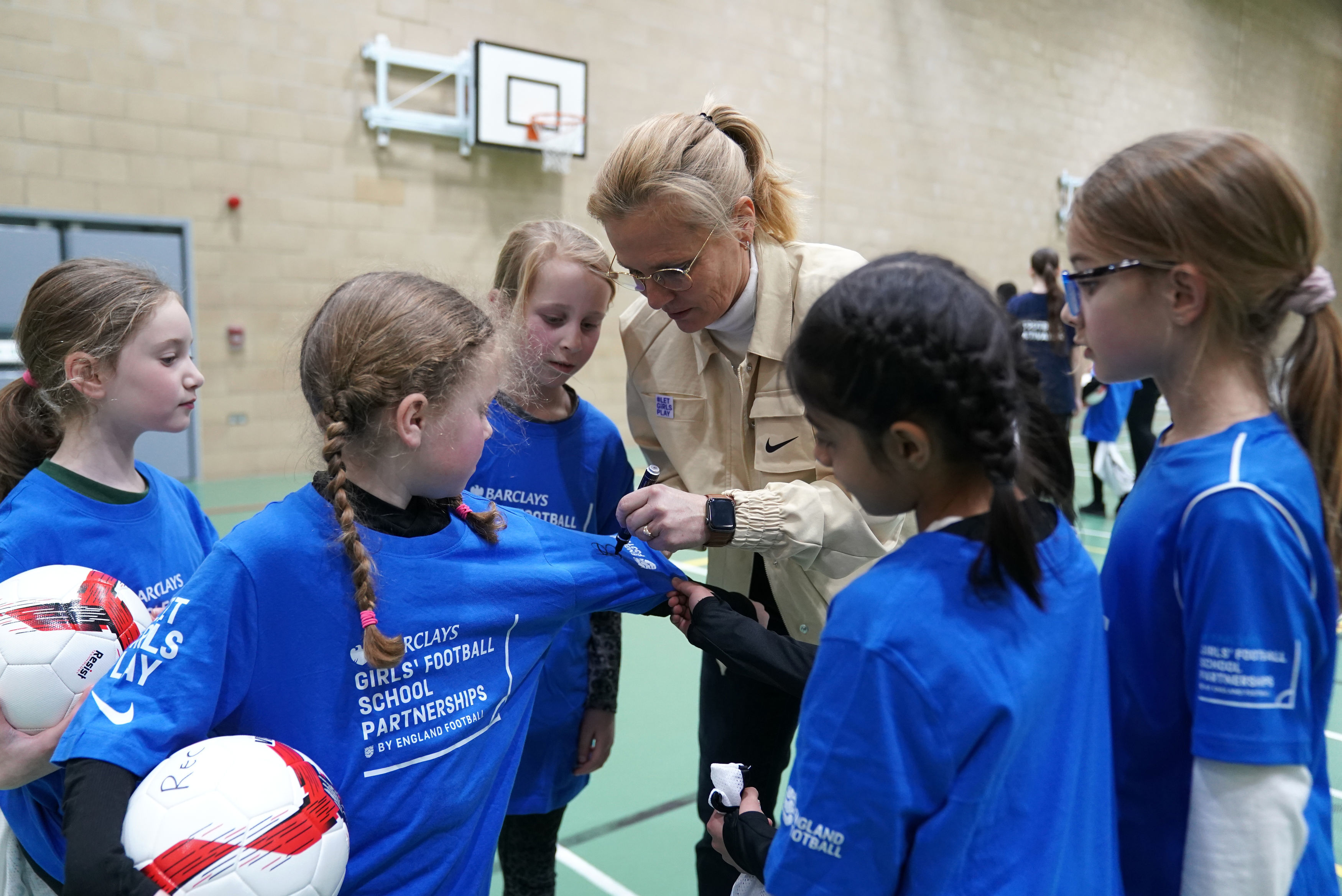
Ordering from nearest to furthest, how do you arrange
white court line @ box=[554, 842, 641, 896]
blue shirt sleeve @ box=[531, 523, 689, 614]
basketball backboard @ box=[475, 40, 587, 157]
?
1. blue shirt sleeve @ box=[531, 523, 689, 614]
2. white court line @ box=[554, 842, 641, 896]
3. basketball backboard @ box=[475, 40, 587, 157]

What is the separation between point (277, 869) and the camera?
37.2 inches

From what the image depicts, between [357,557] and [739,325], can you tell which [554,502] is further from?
[357,557]

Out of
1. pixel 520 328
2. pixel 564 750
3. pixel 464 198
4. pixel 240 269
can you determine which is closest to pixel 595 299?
pixel 520 328

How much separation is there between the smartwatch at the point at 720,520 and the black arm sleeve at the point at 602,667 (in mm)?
494

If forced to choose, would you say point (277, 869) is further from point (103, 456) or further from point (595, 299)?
point (595, 299)

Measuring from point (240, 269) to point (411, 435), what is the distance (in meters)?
6.21

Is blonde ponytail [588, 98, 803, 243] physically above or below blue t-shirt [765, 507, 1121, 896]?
above

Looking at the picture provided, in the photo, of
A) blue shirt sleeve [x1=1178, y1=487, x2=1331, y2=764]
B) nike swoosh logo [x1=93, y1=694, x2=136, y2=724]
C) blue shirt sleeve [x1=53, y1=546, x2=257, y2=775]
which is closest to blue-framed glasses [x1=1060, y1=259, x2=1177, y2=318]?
blue shirt sleeve [x1=1178, y1=487, x2=1331, y2=764]

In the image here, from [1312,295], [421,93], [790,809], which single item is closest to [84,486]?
[790,809]

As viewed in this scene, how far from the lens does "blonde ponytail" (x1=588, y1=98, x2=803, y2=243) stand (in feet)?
4.84

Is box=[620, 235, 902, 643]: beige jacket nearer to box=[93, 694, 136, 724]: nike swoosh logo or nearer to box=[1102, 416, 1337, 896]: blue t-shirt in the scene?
box=[1102, 416, 1337, 896]: blue t-shirt

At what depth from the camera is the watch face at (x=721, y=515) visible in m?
1.39

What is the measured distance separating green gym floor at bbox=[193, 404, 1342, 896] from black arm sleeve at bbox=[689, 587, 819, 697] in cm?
124

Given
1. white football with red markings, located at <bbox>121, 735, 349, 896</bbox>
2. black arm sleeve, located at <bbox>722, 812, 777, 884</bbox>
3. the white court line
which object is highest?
white football with red markings, located at <bbox>121, 735, 349, 896</bbox>
